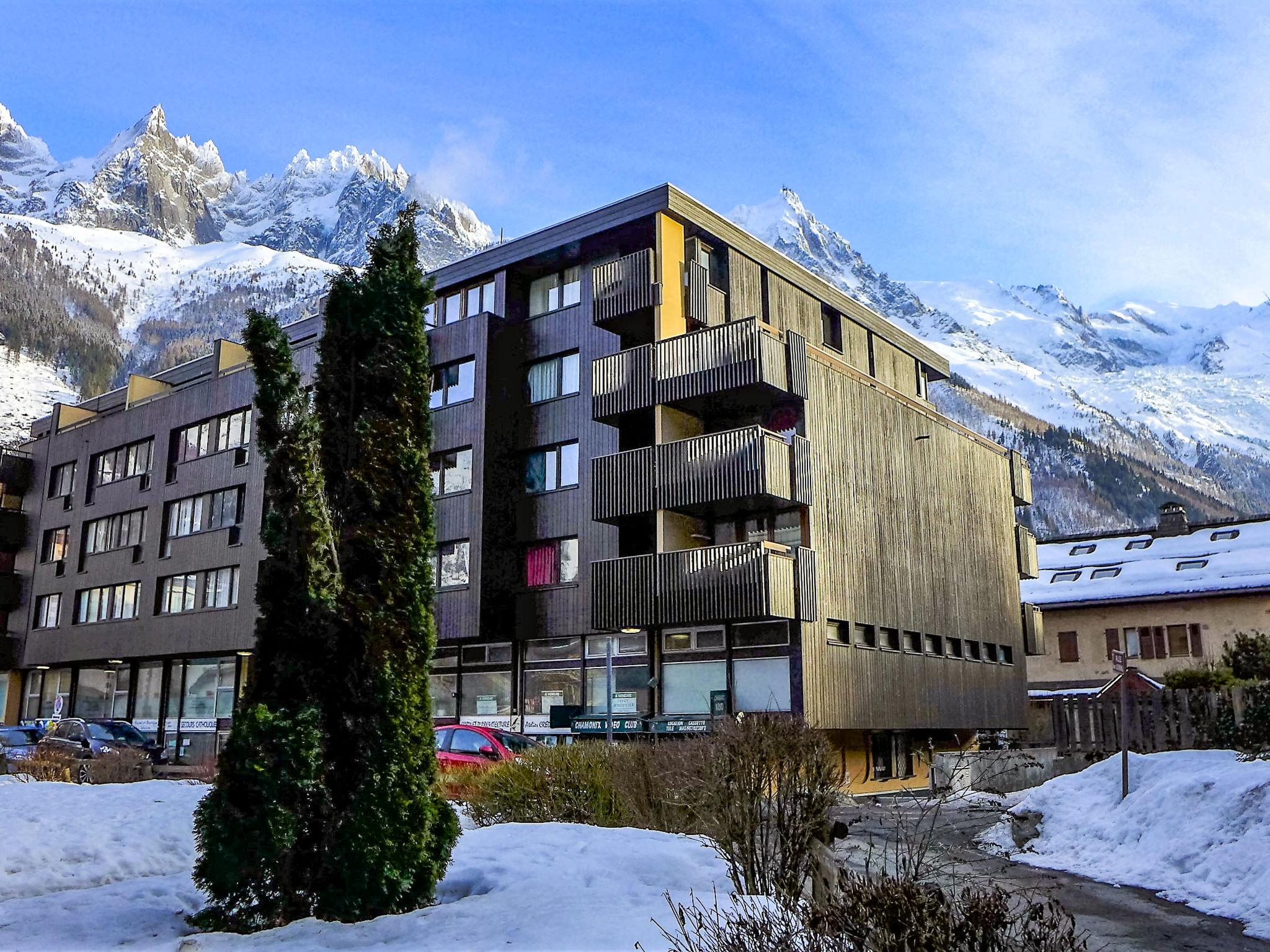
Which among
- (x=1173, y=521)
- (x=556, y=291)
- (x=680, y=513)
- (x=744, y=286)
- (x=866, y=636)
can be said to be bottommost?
(x=866, y=636)

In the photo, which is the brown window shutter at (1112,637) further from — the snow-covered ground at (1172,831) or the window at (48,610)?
the window at (48,610)

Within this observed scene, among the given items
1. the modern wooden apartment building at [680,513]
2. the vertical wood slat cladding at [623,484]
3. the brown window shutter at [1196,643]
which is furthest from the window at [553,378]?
the brown window shutter at [1196,643]

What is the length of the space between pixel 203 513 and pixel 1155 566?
36720mm

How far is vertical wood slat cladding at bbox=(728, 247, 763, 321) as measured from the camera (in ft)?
105

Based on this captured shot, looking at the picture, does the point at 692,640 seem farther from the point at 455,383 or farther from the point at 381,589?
the point at 381,589

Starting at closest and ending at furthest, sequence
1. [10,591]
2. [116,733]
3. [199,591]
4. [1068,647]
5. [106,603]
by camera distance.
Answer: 1. [116,733]
2. [199,591]
3. [106,603]
4. [1068,647]
5. [10,591]

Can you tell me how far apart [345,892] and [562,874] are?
1866mm

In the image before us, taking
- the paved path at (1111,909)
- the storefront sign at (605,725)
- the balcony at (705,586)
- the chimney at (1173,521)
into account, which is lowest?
the paved path at (1111,909)

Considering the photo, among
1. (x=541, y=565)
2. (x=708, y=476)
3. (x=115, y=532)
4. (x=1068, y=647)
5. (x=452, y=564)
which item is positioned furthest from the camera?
(x=1068, y=647)

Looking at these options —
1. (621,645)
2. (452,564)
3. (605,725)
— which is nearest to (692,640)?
(621,645)

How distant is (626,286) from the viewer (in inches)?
1184

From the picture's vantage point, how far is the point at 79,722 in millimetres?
33281

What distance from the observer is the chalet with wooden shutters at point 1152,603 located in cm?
4284

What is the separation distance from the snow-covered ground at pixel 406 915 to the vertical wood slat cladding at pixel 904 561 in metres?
15.7
